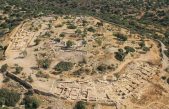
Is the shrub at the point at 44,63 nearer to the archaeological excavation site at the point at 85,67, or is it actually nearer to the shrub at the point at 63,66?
the archaeological excavation site at the point at 85,67

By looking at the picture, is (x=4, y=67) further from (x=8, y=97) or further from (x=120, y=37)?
(x=120, y=37)

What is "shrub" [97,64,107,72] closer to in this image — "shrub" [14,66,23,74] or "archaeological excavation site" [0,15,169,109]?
"archaeological excavation site" [0,15,169,109]

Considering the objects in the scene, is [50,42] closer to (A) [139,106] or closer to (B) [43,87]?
(B) [43,87]

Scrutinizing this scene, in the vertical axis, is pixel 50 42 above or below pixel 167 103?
above

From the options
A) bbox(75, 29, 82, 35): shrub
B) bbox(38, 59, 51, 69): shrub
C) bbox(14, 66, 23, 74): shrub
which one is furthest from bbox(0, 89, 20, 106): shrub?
bbox(75, 29, 82, 35): shrub

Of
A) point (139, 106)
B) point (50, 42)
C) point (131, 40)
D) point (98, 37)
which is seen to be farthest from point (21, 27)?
point (139, 106)

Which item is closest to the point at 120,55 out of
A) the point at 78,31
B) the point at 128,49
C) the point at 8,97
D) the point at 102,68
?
the point at 128,49
